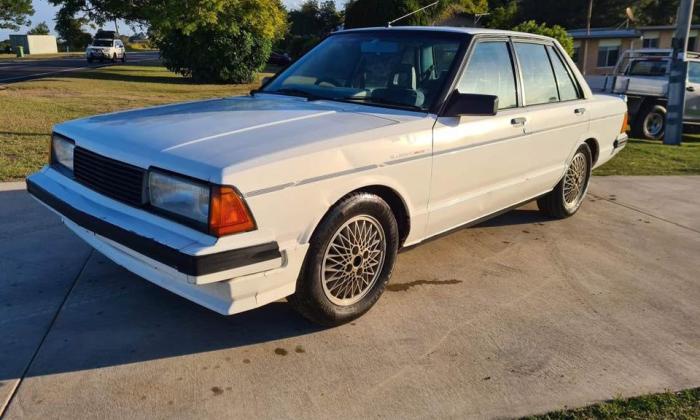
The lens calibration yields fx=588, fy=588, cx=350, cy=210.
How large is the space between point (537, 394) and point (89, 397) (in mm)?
2125

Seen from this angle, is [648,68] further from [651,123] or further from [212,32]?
[212,32]

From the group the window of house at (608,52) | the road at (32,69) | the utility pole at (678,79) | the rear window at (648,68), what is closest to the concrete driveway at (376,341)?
the utility pole at (678,79)

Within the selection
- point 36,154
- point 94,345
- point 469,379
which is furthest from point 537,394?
point 36,154

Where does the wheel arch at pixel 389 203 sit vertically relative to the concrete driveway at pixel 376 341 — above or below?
above

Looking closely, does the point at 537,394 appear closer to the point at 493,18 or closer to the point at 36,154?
the point at 36,154

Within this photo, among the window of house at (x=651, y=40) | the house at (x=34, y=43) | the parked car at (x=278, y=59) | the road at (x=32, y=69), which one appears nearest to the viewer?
the road at (x=32, y=69)

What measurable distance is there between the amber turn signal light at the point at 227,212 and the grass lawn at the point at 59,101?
4.67 m

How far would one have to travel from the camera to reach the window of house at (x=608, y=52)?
31.2 m

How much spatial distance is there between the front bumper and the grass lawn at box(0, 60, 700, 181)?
157 inches

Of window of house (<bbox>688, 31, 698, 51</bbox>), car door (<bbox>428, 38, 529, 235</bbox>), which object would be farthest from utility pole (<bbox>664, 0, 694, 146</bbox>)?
window of house (<bbox>688, 31, 698, 51</bbox>)

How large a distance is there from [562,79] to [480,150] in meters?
1.71

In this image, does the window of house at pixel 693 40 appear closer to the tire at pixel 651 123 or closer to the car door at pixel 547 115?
the tire at pixel 651 123

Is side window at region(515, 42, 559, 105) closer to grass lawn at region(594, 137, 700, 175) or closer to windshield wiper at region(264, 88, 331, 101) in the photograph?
windshield wiper at region(264, 88, 331, 101)

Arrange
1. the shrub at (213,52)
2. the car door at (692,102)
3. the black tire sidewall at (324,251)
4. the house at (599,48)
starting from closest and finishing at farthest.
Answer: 1. the black tire sidewall at (324,251)
2. the car door at (692,102)
3. the shrub at (213,52)
4. the house at (599,48)
